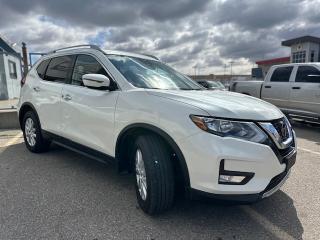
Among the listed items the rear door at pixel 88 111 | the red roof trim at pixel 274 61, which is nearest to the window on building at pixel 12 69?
the rear door at pixel 88 111

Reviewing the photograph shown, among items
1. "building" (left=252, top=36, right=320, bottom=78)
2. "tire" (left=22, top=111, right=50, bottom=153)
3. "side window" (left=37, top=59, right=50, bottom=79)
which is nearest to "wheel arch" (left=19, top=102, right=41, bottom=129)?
"tire" (left=22, top=111, right=50, bottom=153)

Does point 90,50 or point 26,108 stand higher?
point 90,50

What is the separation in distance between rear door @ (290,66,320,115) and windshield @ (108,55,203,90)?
18.2 feet

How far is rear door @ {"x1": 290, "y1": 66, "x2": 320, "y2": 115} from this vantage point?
8547mm

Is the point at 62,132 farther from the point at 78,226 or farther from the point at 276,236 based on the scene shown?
the point at 276,236

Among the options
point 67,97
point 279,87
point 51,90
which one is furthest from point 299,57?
point 67,97

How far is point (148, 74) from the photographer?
3904 millimetres

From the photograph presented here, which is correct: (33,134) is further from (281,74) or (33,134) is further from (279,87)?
(281,74)

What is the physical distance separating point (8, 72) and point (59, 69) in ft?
48.5

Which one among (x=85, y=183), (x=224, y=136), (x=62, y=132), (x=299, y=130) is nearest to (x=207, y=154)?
(x=224, y=136)

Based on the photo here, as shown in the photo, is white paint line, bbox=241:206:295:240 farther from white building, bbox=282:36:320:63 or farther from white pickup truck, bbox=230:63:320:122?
white building, bbox=282:36:320:63

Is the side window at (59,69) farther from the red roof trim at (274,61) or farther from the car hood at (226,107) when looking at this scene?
the red roof trim at (274,61)

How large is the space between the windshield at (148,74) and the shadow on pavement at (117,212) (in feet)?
4.41

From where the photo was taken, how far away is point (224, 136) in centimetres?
267
